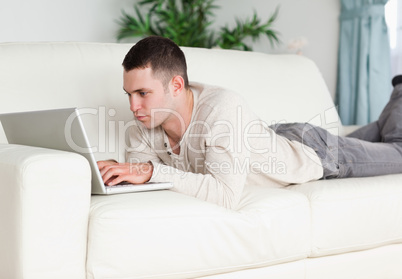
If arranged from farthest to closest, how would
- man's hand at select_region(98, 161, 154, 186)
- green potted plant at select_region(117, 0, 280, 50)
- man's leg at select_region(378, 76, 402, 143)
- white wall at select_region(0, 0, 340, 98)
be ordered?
1. green potted plant at select_region(117, 0, 280, 50)
2. white wall at select_region(0, 0, 340, 98)
3. man's leg at select_region(378, 76, 402, 143)
4. man's hand at select_region(98, 161, 154, 186)

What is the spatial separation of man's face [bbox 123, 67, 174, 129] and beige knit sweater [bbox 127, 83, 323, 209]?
0.13 metres

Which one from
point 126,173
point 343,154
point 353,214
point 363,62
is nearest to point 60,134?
point 126,173

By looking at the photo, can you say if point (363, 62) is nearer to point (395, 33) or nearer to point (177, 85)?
point (395, 33)

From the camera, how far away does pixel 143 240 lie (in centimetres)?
152

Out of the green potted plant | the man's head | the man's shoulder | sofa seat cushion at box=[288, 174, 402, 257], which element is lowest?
sofa seat cushion at box=[288, 174, 402, 257]

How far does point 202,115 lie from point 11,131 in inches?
24.8

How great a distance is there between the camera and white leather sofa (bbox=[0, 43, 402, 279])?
1439 millimetres

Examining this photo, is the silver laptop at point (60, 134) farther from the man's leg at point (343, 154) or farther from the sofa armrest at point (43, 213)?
the man's leg at point (343, 154)

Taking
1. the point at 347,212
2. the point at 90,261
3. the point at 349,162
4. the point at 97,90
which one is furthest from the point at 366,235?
the point at 97,90

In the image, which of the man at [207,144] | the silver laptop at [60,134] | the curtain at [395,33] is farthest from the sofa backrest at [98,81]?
the curtain at [395,33]

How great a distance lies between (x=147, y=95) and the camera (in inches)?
72.4

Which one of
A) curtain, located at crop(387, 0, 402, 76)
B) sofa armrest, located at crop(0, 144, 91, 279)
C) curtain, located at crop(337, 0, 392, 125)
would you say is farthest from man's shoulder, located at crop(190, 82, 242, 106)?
curtain, located at crop(387, 0, 402, 76)

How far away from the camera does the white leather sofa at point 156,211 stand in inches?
56.7

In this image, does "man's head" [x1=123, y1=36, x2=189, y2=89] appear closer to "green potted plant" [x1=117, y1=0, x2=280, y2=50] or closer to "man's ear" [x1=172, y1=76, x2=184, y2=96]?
"man's ear" [x1=172, y1=76, x2=184, y2=96]
